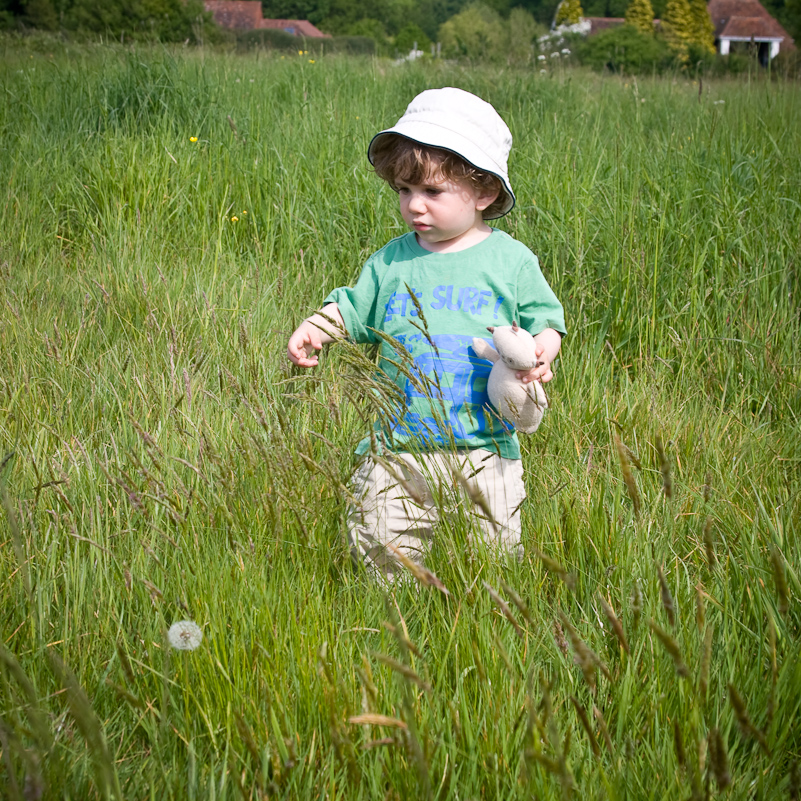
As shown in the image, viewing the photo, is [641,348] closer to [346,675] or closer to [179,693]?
[346,675]

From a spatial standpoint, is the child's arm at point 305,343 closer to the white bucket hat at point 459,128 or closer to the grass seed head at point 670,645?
the white bucket hat at point 459,128

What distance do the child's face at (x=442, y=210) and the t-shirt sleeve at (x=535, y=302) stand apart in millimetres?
169

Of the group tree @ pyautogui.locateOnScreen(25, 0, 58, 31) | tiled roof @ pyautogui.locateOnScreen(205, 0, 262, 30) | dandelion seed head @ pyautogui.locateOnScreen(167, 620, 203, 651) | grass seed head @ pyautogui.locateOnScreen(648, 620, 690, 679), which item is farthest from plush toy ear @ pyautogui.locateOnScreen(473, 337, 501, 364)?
tiled roof @ pyautogui.locateOnScreen(205, 0, 262, 30)

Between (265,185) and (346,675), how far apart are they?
2873 millimetres

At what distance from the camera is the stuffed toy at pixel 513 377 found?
62.6 inches

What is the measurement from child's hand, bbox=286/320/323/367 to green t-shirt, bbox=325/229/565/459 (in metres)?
0.16

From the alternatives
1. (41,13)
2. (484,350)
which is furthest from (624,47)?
(484,350)

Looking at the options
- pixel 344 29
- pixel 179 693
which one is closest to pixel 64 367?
pixel 179 693

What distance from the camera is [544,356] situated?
169 cm

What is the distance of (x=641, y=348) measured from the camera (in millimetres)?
2654

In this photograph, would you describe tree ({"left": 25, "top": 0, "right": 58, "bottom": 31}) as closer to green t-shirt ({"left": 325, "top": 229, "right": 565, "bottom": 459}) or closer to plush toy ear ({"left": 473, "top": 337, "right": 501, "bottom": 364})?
green t-shirt ({"left": 325, "top": 229, "right": 565, "bottom": 459})

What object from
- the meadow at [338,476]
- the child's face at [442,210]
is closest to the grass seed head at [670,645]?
the meadow at [338,476]

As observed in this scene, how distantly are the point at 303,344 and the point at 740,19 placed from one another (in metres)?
61.6

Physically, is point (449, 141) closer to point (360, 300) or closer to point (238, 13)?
point (360, 300)
